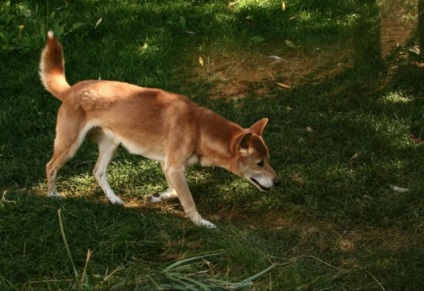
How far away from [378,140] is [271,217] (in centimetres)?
164

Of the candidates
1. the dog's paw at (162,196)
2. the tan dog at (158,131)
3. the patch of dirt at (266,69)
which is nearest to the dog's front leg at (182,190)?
the tan dog at (158,131)

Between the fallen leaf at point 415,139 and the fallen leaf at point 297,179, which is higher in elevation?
the fallen leaf at point 415,139

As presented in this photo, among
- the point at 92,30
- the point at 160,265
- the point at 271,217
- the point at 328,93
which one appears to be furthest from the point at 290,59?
the point at 160,265

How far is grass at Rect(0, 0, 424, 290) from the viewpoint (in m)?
5.16

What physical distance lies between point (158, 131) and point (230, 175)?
40.8 inches

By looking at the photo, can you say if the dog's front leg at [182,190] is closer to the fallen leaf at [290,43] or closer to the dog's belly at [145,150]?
the dog's belly at [145,150]

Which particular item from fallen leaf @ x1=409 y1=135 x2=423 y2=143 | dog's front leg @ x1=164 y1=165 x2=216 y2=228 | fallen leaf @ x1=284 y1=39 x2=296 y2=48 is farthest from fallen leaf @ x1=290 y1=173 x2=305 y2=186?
fallen leaf @ x1=284 y1=39 x2=296 y2=48

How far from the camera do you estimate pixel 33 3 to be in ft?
33.7

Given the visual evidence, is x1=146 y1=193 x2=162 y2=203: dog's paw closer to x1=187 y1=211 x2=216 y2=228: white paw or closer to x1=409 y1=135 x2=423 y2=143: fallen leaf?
x1=187 y1=211 x2=216 y2=228: white paw

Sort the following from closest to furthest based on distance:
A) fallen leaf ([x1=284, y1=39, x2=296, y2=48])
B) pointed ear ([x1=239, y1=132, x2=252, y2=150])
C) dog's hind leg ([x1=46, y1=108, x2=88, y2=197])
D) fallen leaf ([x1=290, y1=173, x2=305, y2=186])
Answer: pointed ear ([x1=239, y1=132, x2=252, y2=150])
dog's hind leg ([x1=46, y1=108, x2=88, y2=197])
fallen leaf ([x1=290, y1=173, x2=305, y2=186])
fallen leaf ([x1=284, y1=39, x2=296, y2=48])

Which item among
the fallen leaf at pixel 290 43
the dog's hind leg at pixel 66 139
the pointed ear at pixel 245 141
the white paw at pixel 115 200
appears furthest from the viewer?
the fallen leaf at pixel 290 43

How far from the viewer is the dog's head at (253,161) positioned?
20.5ft

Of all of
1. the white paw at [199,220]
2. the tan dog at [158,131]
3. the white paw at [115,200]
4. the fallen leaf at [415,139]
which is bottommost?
the white paw at [115,200]

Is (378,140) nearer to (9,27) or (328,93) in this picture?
(328,93)
